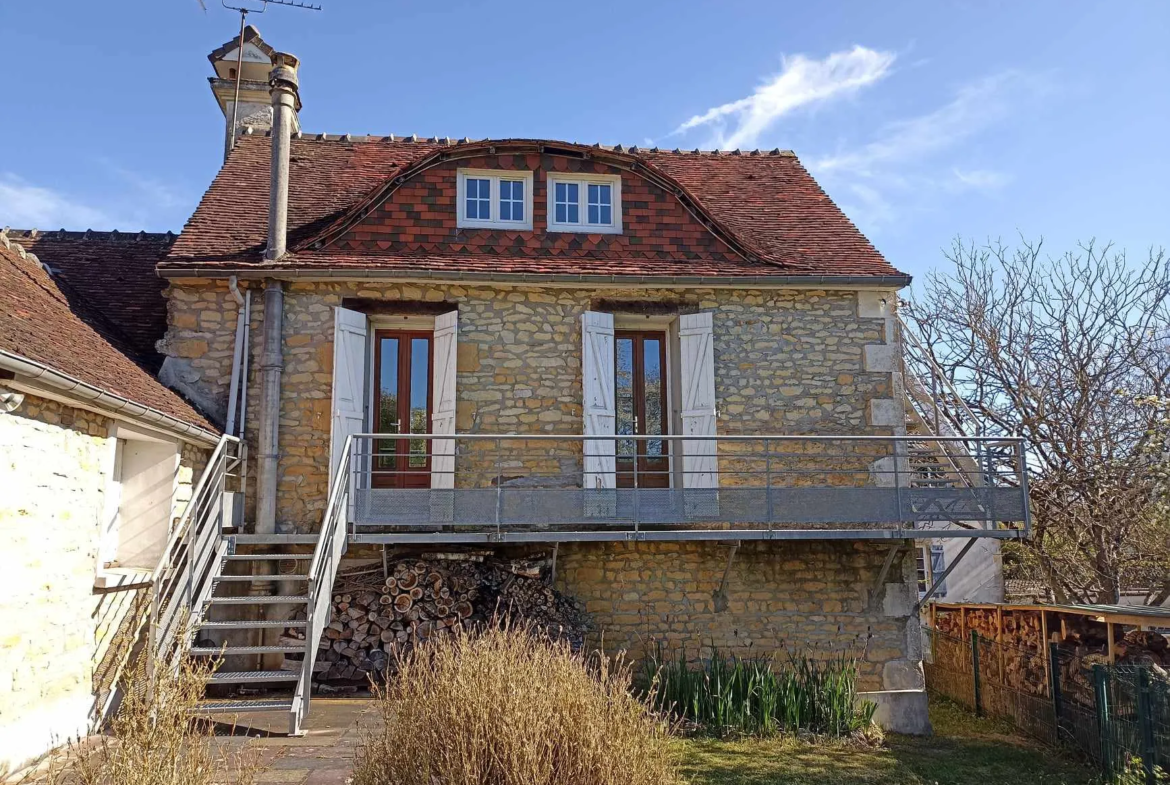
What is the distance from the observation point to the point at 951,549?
16.6 metres

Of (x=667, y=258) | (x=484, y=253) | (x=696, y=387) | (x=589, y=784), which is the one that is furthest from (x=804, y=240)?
(x=589, y=784)

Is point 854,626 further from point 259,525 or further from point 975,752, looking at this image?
point 259,525

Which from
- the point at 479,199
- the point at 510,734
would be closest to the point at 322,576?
the point at 510,734

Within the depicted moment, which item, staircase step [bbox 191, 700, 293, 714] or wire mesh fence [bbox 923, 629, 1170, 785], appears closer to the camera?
wire mesh fence [bbox 923, 629, 1170, 785]

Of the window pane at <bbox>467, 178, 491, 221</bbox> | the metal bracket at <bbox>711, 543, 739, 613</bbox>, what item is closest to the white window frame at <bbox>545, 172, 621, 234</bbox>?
the window pane at <bbox>467, 178, 491, 221</bbox>

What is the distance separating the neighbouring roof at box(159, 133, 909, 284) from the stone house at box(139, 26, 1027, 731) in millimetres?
56

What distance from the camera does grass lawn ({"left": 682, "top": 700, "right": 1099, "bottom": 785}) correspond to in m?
7.14

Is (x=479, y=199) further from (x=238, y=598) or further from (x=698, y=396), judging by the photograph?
(x=238, y=598)

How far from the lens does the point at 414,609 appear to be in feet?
29.0

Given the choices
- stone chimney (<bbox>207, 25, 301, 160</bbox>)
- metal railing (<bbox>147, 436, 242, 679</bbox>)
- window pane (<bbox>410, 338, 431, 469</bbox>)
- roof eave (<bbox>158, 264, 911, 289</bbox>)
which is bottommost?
metal railing (<bbox>147, 436, 242, 679</bbox>)

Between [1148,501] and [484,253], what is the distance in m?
9.29

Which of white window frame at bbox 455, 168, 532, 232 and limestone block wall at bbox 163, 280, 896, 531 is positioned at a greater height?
white window frame at bbox 455, 168, 532, 232

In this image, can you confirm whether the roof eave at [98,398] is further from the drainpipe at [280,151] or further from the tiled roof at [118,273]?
the drainpipe at [280,151]

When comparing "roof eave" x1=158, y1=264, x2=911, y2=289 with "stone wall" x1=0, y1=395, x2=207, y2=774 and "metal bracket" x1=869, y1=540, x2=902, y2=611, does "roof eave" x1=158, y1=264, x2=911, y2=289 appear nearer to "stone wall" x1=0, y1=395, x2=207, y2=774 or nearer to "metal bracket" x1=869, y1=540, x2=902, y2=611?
"stone wall" x1=0, y1=395, x2=207, y2=774
